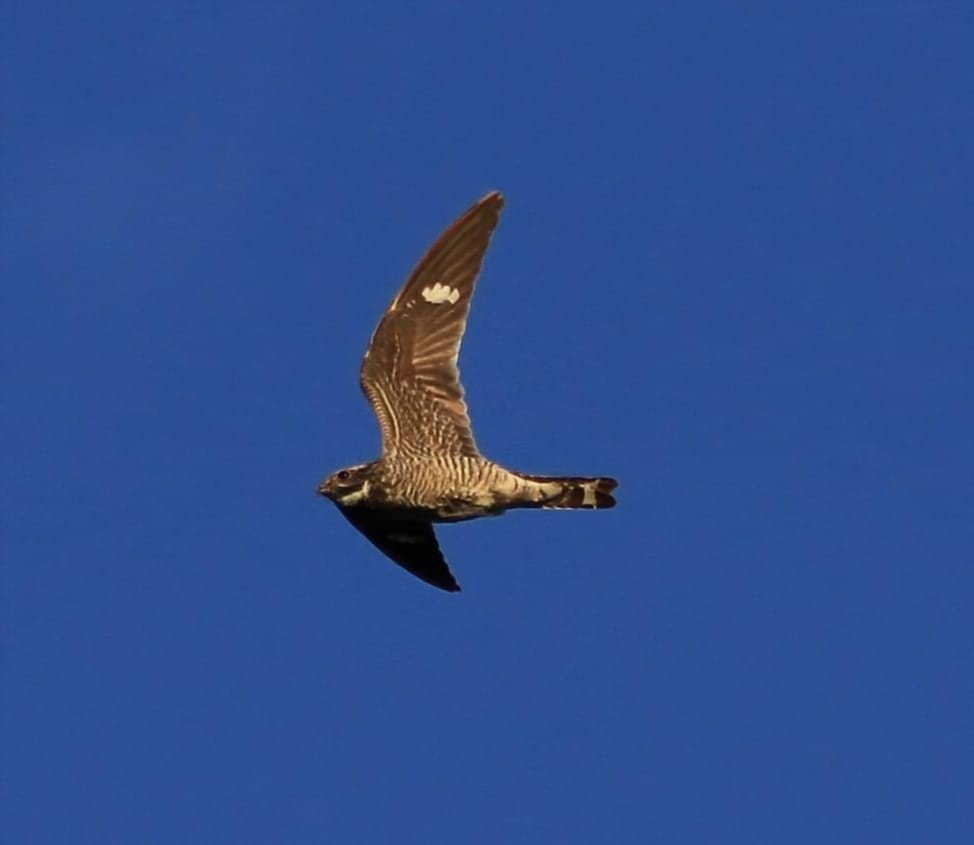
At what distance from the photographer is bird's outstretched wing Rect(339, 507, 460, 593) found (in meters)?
20.5

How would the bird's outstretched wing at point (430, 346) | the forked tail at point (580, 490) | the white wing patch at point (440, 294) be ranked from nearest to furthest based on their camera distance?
the forked tail at point (580, 490), the bird's outstretched wing at point (430, 346), the white wing patch at point (440, 294)

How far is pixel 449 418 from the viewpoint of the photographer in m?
20.0

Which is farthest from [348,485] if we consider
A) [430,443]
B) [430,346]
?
[430,346]

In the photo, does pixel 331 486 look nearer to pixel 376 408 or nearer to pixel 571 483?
pixel 376 408

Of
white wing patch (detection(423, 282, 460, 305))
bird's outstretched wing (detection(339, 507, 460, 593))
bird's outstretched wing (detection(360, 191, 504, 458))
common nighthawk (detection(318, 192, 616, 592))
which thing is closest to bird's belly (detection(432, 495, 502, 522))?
common nighthawk (detection(318, 192, 616, 592))

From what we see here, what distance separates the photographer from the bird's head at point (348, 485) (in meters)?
19.6

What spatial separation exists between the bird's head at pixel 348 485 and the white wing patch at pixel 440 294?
6.16 ft

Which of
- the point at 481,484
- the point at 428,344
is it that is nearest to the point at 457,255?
the point at 428,344

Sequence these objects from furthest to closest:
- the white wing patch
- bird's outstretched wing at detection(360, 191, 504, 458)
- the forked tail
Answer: the white wing patch, bird's outstretched wing at detection(360, 191, 504, 458), the forked tail

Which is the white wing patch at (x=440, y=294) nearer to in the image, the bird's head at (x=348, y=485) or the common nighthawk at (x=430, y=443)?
the common nighthawk at (x=430, y=443)

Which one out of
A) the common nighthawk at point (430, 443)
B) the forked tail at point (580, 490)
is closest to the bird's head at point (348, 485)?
the common nighthawk at point (430, 443)

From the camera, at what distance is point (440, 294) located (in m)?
20.4

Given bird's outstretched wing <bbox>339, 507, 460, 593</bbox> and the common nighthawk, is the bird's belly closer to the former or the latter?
Result: the common nighthawk

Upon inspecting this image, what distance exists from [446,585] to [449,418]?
206 centimetres
